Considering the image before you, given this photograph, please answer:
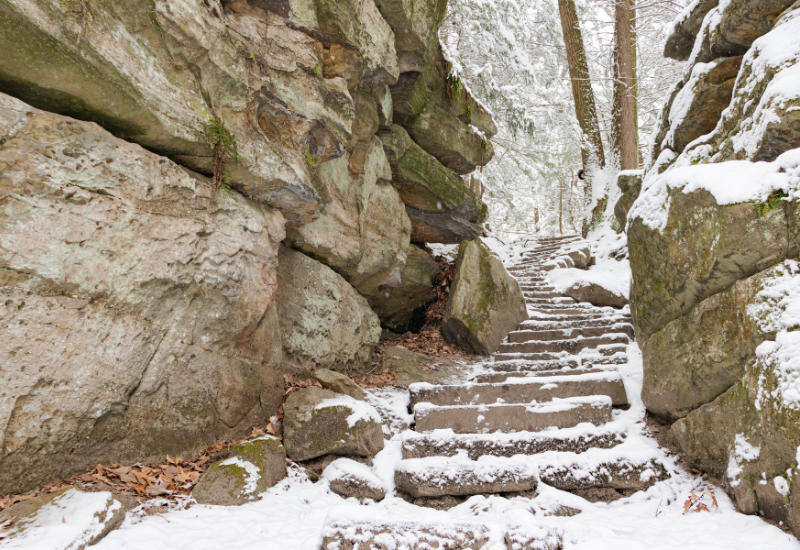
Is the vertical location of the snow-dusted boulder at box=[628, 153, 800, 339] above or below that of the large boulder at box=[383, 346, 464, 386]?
above

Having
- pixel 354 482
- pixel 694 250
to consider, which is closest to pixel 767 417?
pixel 694 250

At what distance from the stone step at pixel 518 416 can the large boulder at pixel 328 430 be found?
0.71 meters

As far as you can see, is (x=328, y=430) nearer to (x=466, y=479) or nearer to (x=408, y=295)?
(x=466, y=479)

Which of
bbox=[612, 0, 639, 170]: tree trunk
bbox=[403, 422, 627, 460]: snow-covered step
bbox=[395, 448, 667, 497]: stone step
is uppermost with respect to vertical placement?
bbox=[612, 0, 639, 170]: tree trunk

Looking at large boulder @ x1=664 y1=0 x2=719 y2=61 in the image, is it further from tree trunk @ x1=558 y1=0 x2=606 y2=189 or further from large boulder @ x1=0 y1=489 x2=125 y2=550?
large boulder @ x1=0 y1=489 x2=125 y2=550

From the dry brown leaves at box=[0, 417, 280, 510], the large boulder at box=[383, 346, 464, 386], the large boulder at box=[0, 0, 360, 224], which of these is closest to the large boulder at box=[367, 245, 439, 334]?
the large boulder at box=[383, 346, 464, 386]

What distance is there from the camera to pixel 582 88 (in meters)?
12.9

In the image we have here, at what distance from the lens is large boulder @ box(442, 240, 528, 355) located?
24.9 feet

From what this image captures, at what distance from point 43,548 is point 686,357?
4.94m

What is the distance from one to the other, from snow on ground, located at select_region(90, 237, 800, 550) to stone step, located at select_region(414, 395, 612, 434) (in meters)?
0.49

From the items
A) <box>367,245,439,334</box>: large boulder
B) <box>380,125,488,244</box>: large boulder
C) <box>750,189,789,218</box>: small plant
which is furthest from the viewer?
<box>367,245,439,334</box>: large boulder

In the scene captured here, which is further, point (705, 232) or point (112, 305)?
point (705, 232)

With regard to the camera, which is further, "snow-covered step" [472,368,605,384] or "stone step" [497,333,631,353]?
"stone step" [497,333,631,353]

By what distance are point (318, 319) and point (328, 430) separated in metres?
1.85
